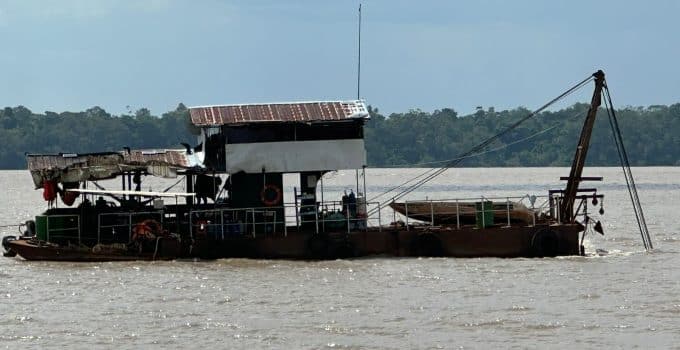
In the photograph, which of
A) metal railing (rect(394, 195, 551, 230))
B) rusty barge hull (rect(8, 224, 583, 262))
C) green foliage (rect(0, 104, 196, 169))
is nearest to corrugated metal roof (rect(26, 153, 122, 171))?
rusty barge hull (rect(8, 224, 583, 262))

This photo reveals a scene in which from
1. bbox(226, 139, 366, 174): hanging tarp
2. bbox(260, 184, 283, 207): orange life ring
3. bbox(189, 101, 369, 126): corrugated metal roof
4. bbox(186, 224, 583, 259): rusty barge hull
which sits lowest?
bbox(186, 224, 583, 259): rusty barge hull

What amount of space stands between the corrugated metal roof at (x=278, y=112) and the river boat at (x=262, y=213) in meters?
0.03

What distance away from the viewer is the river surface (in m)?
28.2

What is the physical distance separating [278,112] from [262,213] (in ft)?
9.82

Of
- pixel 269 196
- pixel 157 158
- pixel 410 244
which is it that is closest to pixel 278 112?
pixel 269 196

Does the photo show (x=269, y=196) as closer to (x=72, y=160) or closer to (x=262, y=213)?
(x=262, y=213)

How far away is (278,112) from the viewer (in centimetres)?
4094

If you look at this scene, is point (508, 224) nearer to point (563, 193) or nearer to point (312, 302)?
point (563, 193)

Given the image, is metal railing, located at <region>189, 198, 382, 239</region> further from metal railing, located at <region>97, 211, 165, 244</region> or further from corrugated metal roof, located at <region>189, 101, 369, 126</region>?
corrugated metal roof, located at <region>189, 101, 369, 126</region>

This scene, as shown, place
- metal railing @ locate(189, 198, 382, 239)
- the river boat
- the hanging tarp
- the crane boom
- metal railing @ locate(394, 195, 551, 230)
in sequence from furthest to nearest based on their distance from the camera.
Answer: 1. the crane boom
2. metal railing @ locate(394, 195, 551, 230)
3. the hanging tarp
4. metal railing @ locate(189, 198, 382, 239)
5. the river boat

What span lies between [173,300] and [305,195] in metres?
8.46

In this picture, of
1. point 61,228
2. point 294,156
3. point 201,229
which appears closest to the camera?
point 201,229

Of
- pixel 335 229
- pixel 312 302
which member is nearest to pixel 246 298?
pixel 312 302

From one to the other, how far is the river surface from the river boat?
509 millimetres
